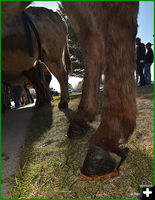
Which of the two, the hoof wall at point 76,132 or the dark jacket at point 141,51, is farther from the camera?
the dark jacket at point 141,51

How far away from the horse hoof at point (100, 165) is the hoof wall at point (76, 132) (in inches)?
24.5

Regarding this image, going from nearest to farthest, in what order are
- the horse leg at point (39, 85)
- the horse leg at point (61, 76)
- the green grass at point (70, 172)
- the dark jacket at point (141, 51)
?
1. the green grass at point (70, 172)
2. the horse leg at point (61, 76)
3. the horse leg at point (39, 85)
4. the dark jacket at point (141, 51)

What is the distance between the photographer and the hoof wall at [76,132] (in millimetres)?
1792

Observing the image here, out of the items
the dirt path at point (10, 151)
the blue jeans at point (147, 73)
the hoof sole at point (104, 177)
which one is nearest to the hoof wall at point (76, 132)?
the dirt path at point (10, 151)

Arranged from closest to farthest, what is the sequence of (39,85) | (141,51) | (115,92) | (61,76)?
(115,92) → (61,76) → (39,85) → (141,51)

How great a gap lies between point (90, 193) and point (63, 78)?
10.6ft

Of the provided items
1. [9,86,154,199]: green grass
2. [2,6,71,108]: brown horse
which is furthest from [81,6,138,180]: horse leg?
[2,6,71,108]: brown horse

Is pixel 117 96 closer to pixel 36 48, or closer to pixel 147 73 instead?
pixel 36 48

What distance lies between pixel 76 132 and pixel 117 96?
29.4 inches

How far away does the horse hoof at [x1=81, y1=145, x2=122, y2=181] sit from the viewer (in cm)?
110

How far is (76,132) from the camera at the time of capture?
5.93ft

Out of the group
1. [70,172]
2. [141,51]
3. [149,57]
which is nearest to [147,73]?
[149,57]

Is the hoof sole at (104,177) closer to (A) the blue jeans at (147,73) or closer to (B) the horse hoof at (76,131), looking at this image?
(B) the horse hoof at (76,131)

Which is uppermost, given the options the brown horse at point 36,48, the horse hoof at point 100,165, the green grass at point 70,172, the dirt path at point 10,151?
the brown horse at point 36,48
